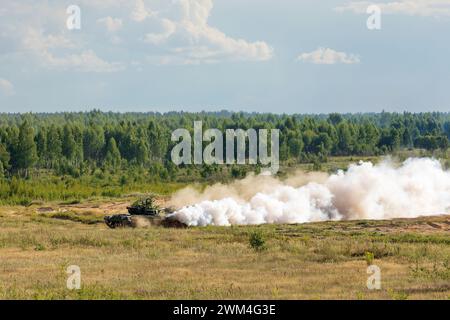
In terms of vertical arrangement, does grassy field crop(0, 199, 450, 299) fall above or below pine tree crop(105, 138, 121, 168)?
below

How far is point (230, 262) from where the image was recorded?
119ft

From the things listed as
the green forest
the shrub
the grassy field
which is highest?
the green forest

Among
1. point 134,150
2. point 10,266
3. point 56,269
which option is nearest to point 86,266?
point 56,269

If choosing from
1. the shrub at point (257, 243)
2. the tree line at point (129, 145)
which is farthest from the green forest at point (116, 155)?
the shrub at point (257, 243)

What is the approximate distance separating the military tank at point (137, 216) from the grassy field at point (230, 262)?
17.1 feet

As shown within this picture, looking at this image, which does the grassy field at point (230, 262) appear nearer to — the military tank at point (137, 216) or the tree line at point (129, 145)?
the military tank at point (137, 216)

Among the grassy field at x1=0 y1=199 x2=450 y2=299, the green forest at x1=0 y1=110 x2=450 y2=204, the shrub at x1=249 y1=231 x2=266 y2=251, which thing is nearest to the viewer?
the grassy field at x1=0 y1=199 x2=450 y2=299

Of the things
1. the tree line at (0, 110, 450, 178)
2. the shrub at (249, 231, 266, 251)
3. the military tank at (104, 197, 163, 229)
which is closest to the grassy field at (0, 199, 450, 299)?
the shrub at (249, 231, 266, 251)

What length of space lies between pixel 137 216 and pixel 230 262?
24.4 m

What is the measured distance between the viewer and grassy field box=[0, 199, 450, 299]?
89.6ft

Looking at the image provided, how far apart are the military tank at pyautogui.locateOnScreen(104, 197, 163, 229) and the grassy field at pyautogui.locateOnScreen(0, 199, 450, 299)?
17.1 feet

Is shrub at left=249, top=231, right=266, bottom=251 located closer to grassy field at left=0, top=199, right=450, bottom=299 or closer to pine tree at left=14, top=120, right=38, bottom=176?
grassy field at left=0, top=199, right=450, bottom=299

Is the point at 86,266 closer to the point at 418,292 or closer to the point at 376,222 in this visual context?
the point at 418,292

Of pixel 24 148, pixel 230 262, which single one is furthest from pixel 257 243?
pixel 24 148
